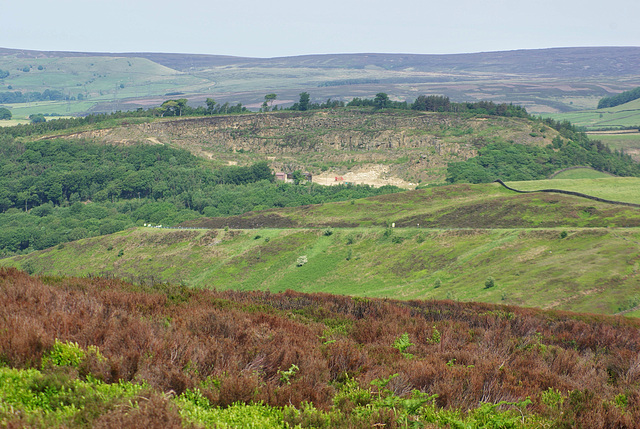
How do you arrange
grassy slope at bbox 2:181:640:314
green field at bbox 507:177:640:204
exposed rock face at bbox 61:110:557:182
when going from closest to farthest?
grassy slope at bbox 2:181:640:314 → green field at bbox 507:177:640:204 → exposed rock face at bbox 61:110:557:182

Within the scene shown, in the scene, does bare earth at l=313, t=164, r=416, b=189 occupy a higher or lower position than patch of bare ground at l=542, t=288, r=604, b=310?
lower

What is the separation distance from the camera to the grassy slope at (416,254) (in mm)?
35188

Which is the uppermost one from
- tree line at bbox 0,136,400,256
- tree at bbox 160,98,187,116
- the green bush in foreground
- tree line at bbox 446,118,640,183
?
tree at bbox 160,98,187,116

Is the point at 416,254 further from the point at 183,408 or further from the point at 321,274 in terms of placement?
the point at 183,408

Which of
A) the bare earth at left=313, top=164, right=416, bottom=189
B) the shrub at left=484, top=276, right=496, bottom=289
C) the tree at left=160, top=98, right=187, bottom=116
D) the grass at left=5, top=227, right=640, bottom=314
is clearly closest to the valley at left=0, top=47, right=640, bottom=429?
the shrub at left=484, top=276, right=496, bottom=289

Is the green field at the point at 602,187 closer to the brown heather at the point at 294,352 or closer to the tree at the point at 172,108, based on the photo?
the brown heather at the point at 294,352

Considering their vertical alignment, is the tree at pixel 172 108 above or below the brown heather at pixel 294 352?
above

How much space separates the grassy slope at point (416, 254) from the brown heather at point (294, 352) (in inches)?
453

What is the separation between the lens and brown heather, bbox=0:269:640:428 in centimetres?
814

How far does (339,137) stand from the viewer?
135875 mm

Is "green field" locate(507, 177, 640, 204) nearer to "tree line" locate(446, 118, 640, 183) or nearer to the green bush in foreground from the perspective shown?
"tree line" locate(446, 118, 640, 183)

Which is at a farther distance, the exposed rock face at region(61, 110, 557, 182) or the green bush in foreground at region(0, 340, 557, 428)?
the exposed rock face at region(61, 110, 557, 182)

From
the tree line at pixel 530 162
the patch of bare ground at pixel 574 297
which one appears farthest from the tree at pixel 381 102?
the patch of bare ground at pixel 574 297

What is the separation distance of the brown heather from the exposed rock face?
9930 centimetres
